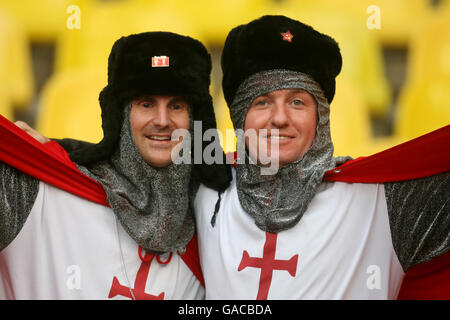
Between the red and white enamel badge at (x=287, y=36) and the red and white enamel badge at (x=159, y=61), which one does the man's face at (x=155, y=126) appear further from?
the red and white enamel badge at (x=287, y=36)

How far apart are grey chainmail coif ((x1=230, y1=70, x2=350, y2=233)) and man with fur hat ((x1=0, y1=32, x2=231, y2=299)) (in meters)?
0.16

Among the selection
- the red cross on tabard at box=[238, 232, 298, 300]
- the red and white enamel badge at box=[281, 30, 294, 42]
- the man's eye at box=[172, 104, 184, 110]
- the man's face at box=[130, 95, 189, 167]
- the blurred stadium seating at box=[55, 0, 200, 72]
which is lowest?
the red cross on tabard at box=[238, 232, 298, 300]

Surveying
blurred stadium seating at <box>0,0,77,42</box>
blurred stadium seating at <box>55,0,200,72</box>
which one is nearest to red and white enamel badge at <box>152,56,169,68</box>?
blurred stadium seating at <box>55,0,200,72</box>

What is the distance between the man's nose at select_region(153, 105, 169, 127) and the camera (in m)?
2.46

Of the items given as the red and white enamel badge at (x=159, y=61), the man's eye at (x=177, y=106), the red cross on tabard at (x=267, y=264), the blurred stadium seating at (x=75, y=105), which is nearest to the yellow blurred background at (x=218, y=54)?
the blurred stadium seating at (x=75, y=105)

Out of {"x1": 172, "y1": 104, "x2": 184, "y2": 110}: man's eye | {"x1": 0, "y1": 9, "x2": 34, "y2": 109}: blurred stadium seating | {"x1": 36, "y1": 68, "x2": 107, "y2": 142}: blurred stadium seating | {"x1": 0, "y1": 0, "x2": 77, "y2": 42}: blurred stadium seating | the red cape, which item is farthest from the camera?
{"x1": 0, "y1": 0, "x2": 77, "y2": 42}: blurred stadium seating

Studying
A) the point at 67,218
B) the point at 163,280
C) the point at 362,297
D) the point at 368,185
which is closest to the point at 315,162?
the point at 368,185

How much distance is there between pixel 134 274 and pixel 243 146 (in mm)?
683

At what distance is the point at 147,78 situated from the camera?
8.07 feet

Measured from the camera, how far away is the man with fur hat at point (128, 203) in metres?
2.39

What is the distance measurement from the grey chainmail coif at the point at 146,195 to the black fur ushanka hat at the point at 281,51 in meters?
0.47

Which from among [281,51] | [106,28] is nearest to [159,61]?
[281,51]

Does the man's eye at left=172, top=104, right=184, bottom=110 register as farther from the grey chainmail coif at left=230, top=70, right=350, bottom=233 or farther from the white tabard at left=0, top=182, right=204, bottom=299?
the white tabard at left=0, top=182, right=204, bottom=299

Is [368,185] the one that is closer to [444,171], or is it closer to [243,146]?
[444,171]
